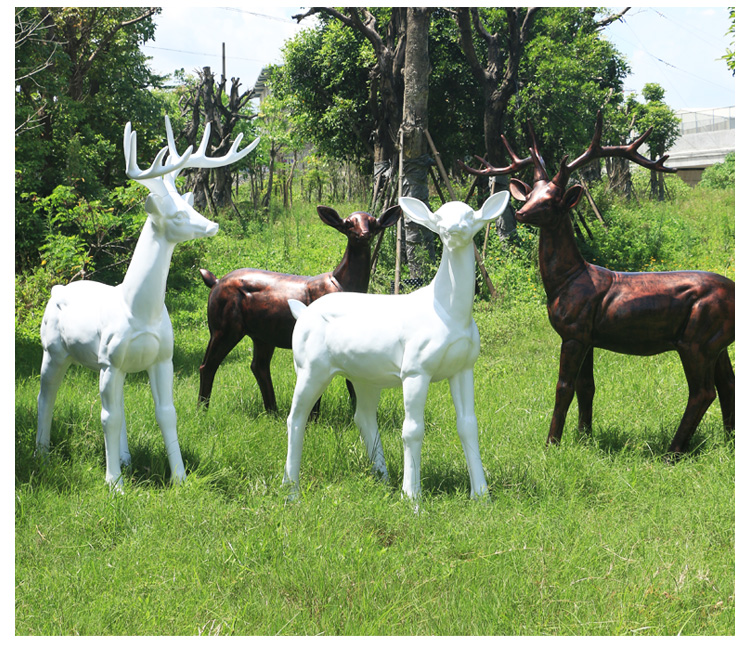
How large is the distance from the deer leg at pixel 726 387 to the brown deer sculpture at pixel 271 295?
2.52 metres

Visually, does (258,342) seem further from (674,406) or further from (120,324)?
(674,406)

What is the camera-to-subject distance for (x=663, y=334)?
4.50m

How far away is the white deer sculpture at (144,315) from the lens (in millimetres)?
3928

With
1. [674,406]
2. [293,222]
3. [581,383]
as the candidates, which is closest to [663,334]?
[581,383]

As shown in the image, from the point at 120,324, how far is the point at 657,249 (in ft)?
34.8

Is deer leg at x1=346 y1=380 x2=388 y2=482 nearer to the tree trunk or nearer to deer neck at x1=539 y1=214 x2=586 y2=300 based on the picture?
deer neck at x1=539 y1=214 x2=586 y2=300

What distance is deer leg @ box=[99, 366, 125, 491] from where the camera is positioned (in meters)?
3.98

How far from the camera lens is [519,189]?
4.82 m

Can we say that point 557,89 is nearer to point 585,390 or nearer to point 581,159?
point 581,159

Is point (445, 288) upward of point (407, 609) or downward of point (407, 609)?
upward

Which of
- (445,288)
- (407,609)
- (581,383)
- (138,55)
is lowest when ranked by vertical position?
(407,609)

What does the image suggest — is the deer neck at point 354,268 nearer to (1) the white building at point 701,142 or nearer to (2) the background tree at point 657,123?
(2) the background tree at point 657,123

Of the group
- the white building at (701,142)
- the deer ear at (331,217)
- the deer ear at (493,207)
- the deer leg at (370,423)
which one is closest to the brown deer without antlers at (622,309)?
the deer ear at (493,207)

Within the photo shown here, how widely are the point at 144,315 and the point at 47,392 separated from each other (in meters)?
1.07
